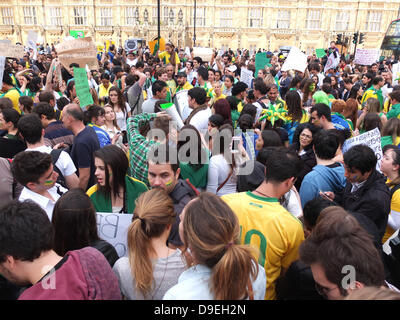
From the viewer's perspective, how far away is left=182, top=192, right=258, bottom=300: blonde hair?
59.4 inches

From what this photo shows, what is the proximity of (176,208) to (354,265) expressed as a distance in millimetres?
1377

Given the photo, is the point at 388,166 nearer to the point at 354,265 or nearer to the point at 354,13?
the point at 354,265

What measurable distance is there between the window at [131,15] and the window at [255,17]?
12602 millimetres

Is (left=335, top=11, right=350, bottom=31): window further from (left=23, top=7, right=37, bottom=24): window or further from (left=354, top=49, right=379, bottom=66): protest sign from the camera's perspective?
(left=23, top=7, right=37, bottom=24): window

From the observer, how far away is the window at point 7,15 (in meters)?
37.8

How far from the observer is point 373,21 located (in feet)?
114

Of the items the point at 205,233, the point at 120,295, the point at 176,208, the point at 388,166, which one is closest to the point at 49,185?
the point at 176,208

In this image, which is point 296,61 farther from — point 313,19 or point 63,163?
point 313,19

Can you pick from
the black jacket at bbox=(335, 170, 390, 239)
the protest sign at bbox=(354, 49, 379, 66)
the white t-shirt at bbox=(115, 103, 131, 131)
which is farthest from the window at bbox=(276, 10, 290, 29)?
the black jacket at bbox=(335, 170, 390, 239)

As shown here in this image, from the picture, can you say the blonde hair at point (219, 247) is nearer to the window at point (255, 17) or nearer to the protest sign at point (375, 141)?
the protest sign at point (375, 141)

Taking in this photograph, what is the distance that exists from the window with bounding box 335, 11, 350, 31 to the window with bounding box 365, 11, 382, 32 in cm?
203

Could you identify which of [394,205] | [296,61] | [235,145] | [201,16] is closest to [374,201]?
[394,205]

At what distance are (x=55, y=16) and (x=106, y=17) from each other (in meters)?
6.31

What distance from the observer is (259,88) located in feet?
20.2
